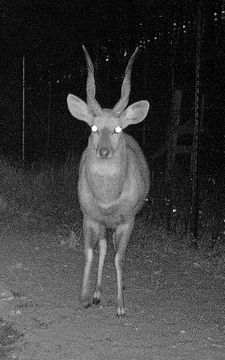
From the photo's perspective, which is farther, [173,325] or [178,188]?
[178,188]

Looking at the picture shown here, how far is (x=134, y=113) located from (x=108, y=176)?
71 cm

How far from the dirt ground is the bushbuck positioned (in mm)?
352

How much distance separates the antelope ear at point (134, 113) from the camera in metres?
6.55

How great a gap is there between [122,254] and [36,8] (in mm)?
17122

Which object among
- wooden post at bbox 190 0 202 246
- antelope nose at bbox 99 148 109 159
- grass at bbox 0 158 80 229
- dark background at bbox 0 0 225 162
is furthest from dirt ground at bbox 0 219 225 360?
dark background at bbox 0 0 225 162

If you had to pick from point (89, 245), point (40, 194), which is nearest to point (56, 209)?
point (40, 194)

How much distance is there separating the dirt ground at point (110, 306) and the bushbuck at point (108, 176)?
0.35m

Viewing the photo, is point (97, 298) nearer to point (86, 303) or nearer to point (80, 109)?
point (86, 303)

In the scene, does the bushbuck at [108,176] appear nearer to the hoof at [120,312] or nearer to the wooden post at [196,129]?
the hoof at [120,312]

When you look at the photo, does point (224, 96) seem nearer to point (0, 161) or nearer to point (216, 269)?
point (216, 269)

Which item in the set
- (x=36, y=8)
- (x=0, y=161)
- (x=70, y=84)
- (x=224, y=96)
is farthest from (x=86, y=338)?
(x=36, y=8)

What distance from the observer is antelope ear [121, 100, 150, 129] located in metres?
6.55

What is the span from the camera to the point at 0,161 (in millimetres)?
14773

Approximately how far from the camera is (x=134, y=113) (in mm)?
6664
